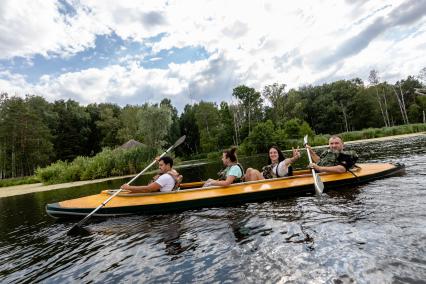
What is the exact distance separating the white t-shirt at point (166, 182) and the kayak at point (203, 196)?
16 cm

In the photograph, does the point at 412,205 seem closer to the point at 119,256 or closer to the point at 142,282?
the point at 142,282

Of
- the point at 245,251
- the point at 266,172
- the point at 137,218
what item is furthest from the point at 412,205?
the point at 137,218

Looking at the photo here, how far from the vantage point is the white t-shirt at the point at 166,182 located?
6.56 meters

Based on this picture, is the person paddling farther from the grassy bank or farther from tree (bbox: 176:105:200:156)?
tree (bbox: 176:105:200:156)

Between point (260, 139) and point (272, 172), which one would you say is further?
point (260, 139)

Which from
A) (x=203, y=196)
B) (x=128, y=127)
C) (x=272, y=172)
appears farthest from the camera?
(x=128, y=127)

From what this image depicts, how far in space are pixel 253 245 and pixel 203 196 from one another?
2.48m

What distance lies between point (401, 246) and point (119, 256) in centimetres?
349

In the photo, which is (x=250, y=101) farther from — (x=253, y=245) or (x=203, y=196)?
(x=253, y=245)

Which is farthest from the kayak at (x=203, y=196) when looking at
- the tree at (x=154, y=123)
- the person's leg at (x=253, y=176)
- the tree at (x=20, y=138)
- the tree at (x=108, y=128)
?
the tree at (x=108, y=128)

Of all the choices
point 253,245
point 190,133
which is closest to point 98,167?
point 253,245

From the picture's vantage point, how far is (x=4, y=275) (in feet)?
13.3

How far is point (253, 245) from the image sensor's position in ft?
12.7

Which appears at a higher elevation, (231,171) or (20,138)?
(20,138)
